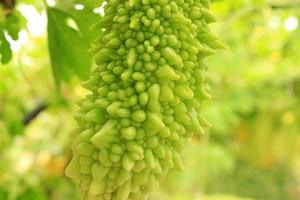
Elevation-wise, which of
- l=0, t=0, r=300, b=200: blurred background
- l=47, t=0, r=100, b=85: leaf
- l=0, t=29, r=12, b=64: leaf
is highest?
l=0, t=29, r=12, b=64: leaf

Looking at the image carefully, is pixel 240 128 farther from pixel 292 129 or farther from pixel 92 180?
pixel 92 180

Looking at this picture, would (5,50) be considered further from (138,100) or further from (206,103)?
(206,103)

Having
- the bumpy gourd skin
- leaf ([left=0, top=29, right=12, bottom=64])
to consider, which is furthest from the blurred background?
the bumpy gourd skin

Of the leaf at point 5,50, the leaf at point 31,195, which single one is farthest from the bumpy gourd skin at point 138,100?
the leaf at point 31,195

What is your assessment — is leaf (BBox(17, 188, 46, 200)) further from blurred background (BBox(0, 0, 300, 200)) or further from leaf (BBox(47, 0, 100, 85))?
leaf (BBox(47, 0, 100, 85))

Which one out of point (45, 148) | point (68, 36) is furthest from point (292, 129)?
point (68, 36)

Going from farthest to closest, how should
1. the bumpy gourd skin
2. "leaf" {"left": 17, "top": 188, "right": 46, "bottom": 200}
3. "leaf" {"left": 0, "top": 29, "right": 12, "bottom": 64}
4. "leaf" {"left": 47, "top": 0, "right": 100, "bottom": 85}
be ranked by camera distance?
"leaf" {"left": 17, "top": 188, "right": 46, "bottom": 200} → "leaf" {"left": 47, "top": 0, "right": 100, "bottom": 85} → "leaf" {"left": 0, "top": 29, "right": 12, "bottom": 64} → the bumpy gourd skin

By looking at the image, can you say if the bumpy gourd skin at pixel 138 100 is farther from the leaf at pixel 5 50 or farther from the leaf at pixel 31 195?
the leaf at pixel 31 195
